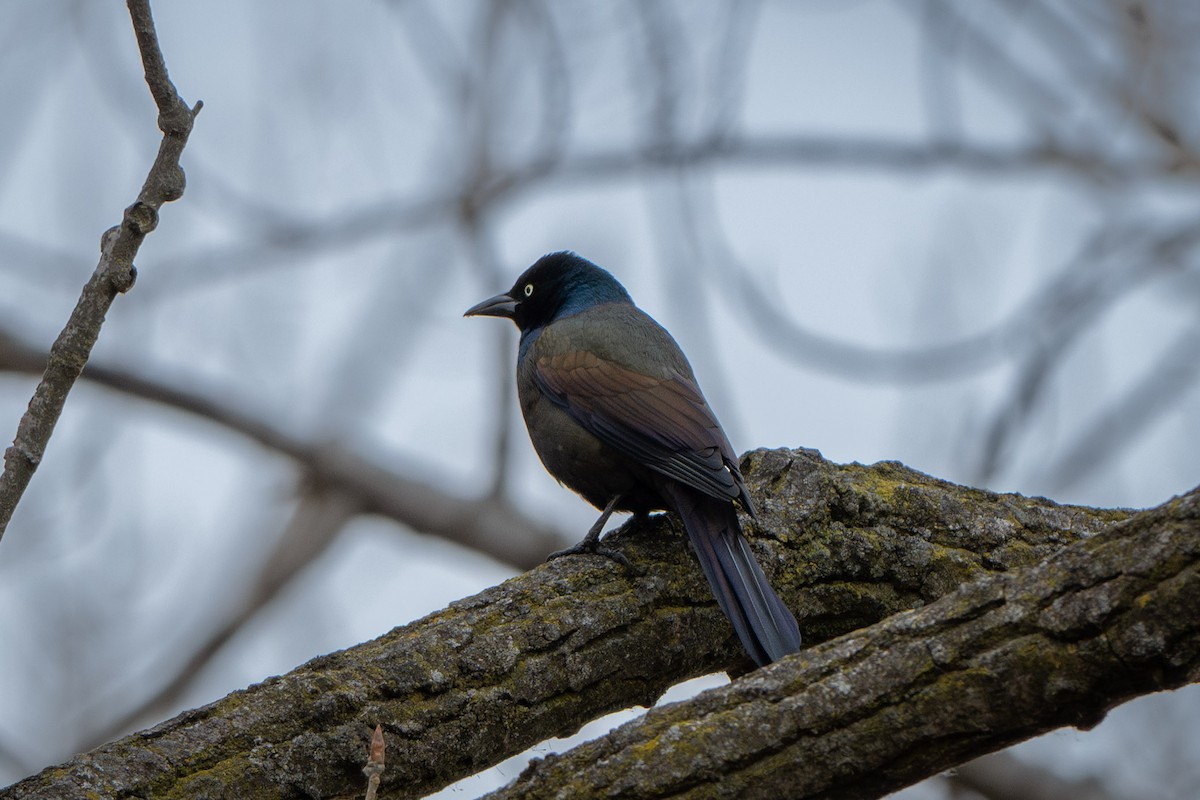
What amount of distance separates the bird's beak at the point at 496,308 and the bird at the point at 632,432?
0.17 m

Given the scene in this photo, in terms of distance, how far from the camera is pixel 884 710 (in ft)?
7.35

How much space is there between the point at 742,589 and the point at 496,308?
2.90 meters

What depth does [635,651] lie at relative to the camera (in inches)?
124

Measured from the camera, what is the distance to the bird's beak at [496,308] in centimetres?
590

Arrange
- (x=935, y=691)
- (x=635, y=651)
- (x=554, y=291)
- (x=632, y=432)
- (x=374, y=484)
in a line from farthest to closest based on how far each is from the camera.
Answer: (x=374, y=484) → (x=554, y=291) → (x=632, y=432) → (x=635, y=651) → (x=935, y=691)

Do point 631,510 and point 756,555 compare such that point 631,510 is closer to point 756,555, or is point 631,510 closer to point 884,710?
point 756,555

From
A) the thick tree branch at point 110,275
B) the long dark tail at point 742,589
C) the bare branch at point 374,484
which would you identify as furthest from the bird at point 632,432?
the bare branch at point 374,484

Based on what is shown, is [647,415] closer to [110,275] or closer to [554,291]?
[554,291]

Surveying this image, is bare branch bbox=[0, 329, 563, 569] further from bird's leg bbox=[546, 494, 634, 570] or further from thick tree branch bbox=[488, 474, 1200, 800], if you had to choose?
thick tree branch bbox=[488, 474, 1200, 800]

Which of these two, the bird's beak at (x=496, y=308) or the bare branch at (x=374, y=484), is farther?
the bare branch at (x=374, y=484)

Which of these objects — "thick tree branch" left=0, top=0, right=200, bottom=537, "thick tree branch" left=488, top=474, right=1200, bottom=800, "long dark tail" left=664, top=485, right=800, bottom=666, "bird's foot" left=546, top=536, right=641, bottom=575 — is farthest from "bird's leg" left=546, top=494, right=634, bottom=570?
"thick tree branch" left=0, top=0, right=200, bottom=537

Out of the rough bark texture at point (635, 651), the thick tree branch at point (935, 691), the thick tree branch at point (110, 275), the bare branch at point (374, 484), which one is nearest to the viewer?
the thick tree branch at point (935, 691)

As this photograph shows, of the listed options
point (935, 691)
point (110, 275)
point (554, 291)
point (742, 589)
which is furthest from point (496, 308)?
point (935, 691)

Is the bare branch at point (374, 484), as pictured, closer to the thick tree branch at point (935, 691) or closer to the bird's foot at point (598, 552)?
the bird's foot at point (598, 552)
